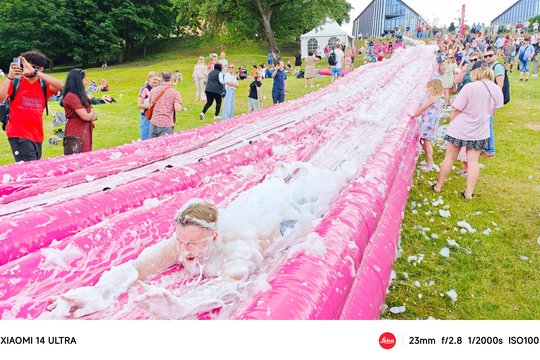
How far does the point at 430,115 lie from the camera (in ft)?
18.6

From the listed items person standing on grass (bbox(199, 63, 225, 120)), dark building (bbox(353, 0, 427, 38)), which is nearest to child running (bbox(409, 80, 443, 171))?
person standing on grass (bbox(199, 63, 225, 120))

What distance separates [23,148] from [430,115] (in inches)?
195

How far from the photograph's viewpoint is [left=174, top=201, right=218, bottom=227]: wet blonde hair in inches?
93.0

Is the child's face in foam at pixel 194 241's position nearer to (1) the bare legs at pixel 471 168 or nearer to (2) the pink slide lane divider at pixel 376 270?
(2) the pink slide lane divider at pixel 376 270

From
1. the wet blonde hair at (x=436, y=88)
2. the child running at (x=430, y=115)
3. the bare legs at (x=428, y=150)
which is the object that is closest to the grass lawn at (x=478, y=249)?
the bare legs at (x=428, y=150)

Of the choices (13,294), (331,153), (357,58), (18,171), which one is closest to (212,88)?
(331,153)

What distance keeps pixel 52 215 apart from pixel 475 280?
123 inches

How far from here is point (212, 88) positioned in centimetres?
955

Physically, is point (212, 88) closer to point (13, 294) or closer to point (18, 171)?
point (18, 171)

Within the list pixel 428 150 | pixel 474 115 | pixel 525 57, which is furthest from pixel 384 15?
pixel 474 115

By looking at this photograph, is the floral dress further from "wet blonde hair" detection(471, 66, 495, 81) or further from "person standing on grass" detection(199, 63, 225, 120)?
"person standing on grass" detection(199, 63, 225, 120)

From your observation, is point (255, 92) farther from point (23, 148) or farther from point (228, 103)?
point (23, 148)

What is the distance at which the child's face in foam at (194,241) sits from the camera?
2363mm

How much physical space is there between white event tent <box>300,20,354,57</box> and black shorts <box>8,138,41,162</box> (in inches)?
1035
